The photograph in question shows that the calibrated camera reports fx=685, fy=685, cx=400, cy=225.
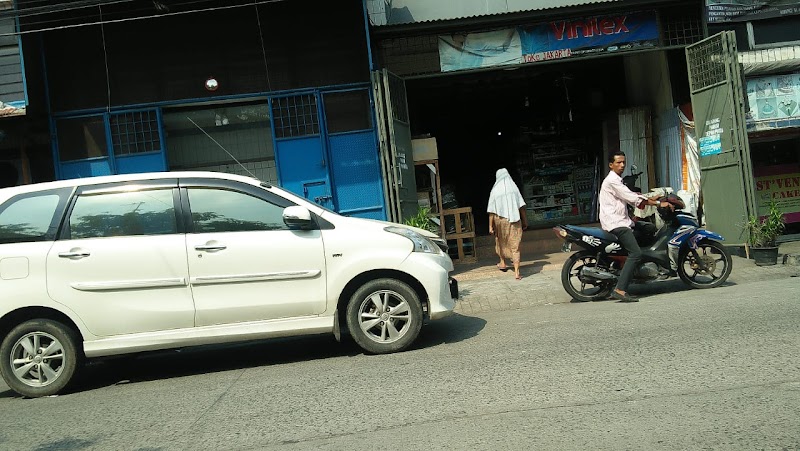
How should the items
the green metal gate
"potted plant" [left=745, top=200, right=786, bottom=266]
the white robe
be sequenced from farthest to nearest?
the white robe → the green metal gate → "potted plant" [left=745, top=200, right=786, bottom=266]

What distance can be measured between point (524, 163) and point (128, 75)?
30.1ft

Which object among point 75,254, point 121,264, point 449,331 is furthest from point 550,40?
point 75,254

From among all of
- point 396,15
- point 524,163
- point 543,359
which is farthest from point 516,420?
point 524,163

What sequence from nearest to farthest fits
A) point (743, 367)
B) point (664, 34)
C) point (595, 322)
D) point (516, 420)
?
point (516, 420)
point (743, 367)
point (595, 322)
point (664, 34)

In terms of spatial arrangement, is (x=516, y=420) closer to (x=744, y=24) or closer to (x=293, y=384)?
(x=293, y=384)

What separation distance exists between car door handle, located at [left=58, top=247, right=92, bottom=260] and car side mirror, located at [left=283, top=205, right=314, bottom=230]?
181cm

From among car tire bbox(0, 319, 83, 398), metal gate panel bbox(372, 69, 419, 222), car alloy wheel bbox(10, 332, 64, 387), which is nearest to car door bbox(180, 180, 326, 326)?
car tire bbox(0, 319, 83, 398)

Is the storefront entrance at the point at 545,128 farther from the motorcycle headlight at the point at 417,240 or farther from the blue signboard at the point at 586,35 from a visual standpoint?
the motorcycle headlight at the point at 417,240

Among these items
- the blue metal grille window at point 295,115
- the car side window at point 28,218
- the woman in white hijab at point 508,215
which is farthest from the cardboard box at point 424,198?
the car side window at point 28,218

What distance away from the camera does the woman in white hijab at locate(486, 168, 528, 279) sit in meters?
10.8

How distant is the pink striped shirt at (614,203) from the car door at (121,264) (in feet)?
16.4

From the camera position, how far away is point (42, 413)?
5.62 meters

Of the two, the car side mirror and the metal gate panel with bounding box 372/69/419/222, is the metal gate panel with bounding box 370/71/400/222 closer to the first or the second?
the metal gate panel with bounding box 372/69/419/222

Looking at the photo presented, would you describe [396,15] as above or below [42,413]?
above
